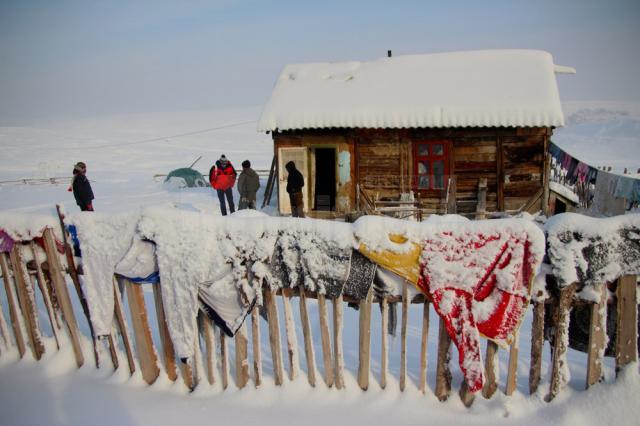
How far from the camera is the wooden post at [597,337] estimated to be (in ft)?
10.7

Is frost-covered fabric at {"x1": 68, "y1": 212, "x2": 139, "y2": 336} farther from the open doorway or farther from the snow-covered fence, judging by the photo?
the open doorway

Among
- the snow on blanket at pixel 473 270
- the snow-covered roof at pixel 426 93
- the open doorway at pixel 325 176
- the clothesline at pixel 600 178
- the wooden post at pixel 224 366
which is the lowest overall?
the open doorway at pixel 325 176

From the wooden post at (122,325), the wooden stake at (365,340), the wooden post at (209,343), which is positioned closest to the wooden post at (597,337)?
the wooden stake at (365,340)

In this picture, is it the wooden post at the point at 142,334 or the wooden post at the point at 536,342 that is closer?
the wooden post at the point at 536,342

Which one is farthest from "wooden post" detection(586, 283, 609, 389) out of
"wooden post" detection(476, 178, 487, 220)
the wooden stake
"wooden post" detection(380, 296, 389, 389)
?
"wooden post" detection(476, 178, 487, 220)

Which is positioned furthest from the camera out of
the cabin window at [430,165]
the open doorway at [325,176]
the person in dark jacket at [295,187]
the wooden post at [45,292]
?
the open doorway at [325,176]

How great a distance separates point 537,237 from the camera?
3176 mm

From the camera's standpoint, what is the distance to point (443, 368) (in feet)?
11.7

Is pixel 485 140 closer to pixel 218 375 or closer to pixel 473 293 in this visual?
pixel 473 293

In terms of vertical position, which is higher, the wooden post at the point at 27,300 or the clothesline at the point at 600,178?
the wooden post at the point at 27,300

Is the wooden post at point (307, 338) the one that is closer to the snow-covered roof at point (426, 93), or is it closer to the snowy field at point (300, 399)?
the snowy field at point (300, 399)

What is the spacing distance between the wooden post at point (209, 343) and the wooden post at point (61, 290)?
4.73ft

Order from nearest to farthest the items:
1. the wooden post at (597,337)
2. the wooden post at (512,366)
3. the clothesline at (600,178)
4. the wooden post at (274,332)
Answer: the wooden post at (597,337), the wooden post at (512,366), the wooden post at (274,332), the clothesline at (600,178)

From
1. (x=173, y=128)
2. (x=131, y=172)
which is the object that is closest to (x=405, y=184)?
(x=131, y=172)
